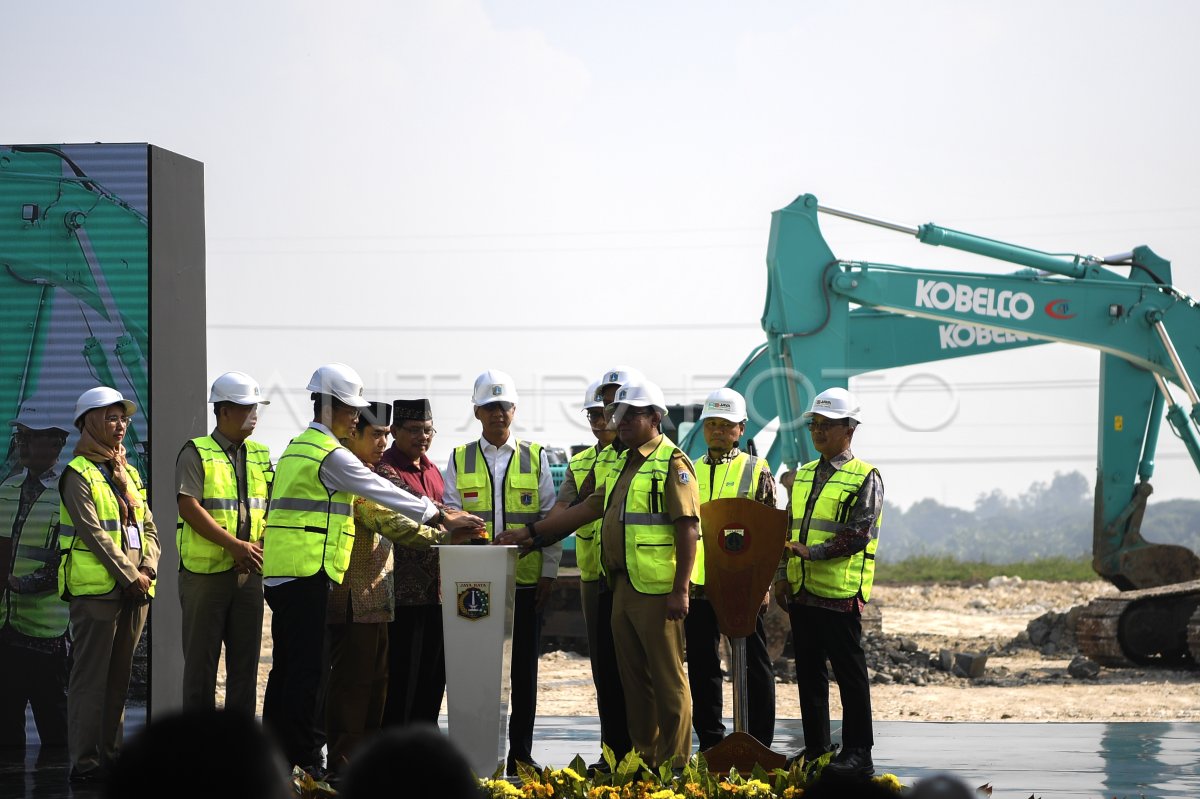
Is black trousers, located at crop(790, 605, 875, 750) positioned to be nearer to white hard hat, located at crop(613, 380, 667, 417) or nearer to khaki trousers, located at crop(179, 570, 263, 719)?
white hard hat, located at crop(613, 380, 667, 417)

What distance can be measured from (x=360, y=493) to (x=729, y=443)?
2.39m

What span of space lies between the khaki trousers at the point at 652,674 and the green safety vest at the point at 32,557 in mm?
3458

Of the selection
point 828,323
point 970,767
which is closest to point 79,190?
point 970,767

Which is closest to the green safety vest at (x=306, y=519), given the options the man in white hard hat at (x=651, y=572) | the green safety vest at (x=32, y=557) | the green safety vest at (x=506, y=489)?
the green safety vest at (x=506, y=489)

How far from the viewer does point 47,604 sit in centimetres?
820

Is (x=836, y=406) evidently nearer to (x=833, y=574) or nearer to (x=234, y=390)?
(x=833, y=574)

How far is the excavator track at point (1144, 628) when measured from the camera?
1501cm

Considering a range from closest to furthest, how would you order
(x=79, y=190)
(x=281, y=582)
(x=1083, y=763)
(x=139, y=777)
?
1. (x=139, y=777)
2. (x=281, y=582)
3. (x=1083, y=763)
4. (x=79, y=190)

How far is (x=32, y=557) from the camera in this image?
324 inches

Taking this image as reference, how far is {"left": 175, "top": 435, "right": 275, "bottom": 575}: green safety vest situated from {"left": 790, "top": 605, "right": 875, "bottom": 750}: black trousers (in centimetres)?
284

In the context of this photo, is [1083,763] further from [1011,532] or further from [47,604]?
[1011,532]

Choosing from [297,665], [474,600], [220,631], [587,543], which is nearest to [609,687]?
[587,543]

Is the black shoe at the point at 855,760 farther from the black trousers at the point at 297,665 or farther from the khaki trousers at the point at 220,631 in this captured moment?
the khaki trousers at the point at 220,631

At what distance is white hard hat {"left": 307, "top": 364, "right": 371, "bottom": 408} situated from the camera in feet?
22.2
